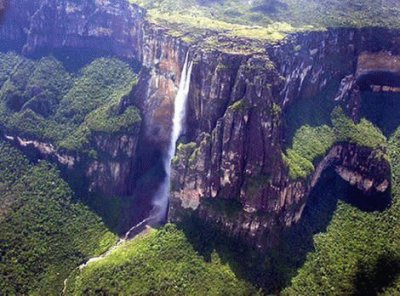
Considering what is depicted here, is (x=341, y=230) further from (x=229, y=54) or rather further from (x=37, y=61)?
(x=37, y=61)

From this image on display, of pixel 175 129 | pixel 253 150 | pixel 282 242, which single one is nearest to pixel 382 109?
pixel 253 150

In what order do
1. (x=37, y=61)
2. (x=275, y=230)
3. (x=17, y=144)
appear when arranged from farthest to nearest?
(x=37, y=61)
(x=17, y=144)
(x=275, y=230)

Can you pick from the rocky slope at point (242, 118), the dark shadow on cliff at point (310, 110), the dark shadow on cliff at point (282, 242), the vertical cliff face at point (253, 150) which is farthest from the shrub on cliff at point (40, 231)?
the dark shadow on cliff at point (310, 110)

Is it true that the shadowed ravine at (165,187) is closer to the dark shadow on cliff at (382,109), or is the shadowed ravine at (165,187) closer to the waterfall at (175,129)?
the waterfall at (175,129)

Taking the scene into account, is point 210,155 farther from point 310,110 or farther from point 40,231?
point 40,231

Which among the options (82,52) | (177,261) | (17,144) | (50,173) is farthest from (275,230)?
(82,52)

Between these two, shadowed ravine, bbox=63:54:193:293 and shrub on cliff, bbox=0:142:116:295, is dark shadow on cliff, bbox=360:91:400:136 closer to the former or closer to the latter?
shadowed ravine, bbox=63:54:193:293
